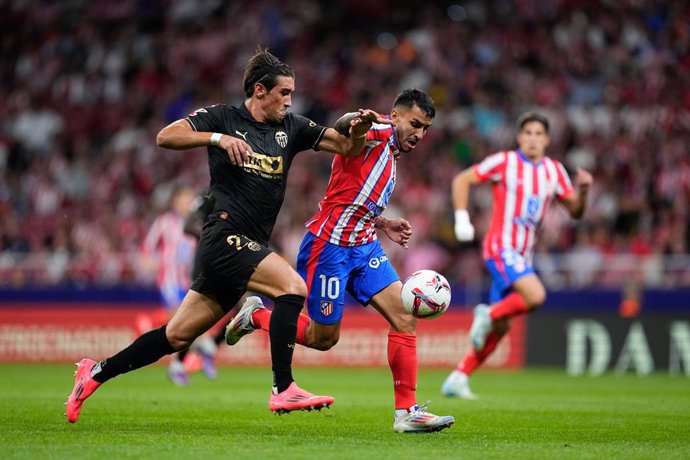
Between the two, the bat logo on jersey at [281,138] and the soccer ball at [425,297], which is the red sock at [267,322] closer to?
the soccer ball at [425,297]

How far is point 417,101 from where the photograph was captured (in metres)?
8.00

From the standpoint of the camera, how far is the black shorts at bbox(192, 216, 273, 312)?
742 centimetres

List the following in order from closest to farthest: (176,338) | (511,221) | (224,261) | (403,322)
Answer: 1. (224,261)
2. (176,338)
3. (403,322)
4. (511,221)

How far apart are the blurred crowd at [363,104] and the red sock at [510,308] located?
6286 mm

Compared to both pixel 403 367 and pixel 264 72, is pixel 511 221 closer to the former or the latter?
pixel 403 367

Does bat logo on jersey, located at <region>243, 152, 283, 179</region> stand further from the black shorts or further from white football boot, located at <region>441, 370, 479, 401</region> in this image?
white football boot, located at <region>441, 370, 479, 401</region>

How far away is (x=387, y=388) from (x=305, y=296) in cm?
576

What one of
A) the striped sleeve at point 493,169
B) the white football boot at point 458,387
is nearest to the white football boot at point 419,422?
the white football boot at point 458,387

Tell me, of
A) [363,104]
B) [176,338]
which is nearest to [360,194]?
[176,338]

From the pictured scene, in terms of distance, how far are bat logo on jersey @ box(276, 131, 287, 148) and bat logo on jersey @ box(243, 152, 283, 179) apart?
118 millimetres

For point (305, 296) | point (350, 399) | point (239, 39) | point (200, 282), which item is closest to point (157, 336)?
point (200, 282)

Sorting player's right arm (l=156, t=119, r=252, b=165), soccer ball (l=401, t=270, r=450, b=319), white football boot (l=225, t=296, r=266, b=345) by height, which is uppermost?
player's right arm (l=156, t=119, r=252, b=165)

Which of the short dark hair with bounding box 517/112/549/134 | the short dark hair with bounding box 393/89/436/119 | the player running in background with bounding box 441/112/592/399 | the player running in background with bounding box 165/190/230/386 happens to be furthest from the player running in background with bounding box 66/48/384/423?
the short dark hair with bounding box 517/112/549/134

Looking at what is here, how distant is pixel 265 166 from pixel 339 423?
2.09 metres
